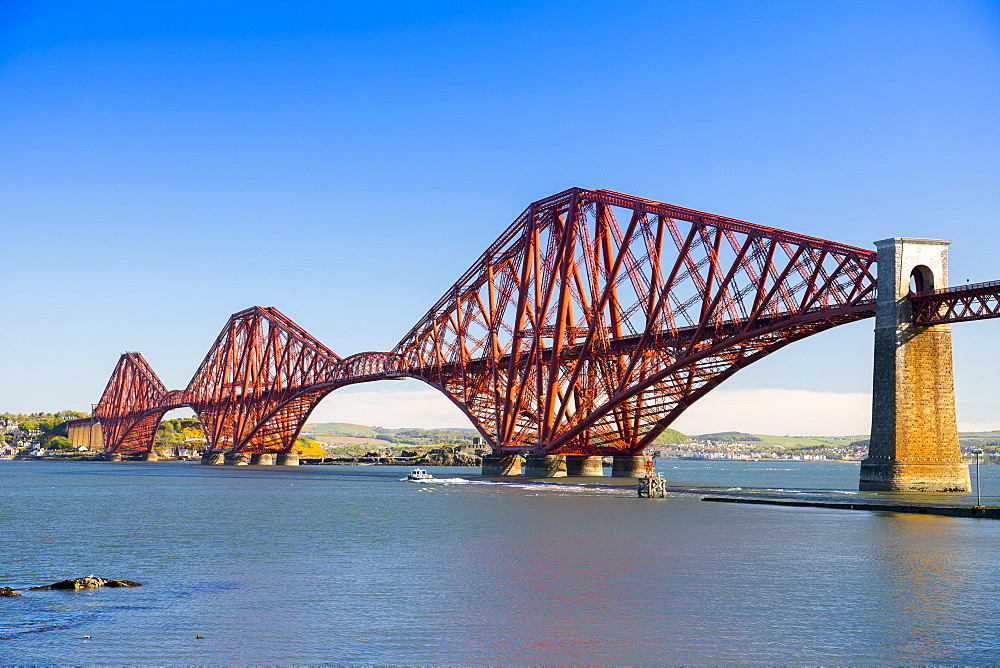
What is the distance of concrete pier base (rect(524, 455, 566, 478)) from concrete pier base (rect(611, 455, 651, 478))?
6.12 metres

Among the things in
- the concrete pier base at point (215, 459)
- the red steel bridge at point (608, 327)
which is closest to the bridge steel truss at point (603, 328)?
the red steel bridge at point (608, 327)

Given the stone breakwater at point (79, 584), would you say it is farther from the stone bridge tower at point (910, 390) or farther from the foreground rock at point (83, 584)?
the stone bridge tower at point (910, 390)

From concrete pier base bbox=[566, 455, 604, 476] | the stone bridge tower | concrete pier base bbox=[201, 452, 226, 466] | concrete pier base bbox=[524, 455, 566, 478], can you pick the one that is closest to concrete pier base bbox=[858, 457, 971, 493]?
the stone bridge tower

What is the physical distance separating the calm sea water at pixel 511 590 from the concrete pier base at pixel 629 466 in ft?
161

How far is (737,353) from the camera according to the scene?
8350 centimetres

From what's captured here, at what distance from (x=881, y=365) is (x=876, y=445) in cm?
488

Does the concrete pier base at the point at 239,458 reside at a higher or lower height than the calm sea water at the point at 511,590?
higher

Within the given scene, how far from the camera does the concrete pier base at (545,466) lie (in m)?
105

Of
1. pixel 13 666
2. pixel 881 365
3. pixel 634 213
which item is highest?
pixel 634 213

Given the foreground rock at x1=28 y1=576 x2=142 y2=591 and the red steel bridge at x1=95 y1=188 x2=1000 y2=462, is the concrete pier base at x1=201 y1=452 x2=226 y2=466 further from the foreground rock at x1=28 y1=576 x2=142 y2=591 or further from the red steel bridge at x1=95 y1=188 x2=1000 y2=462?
the foreground rock at x1=28 y1=576 x2=142 y2=591

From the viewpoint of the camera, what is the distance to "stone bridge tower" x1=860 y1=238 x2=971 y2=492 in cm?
6281

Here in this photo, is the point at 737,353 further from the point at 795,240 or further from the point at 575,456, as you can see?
the point at 575,456

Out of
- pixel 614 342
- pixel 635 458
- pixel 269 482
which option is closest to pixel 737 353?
pixel 614 342

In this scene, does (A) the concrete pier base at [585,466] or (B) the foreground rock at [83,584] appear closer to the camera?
(B) the foreground rock at [83,584]
